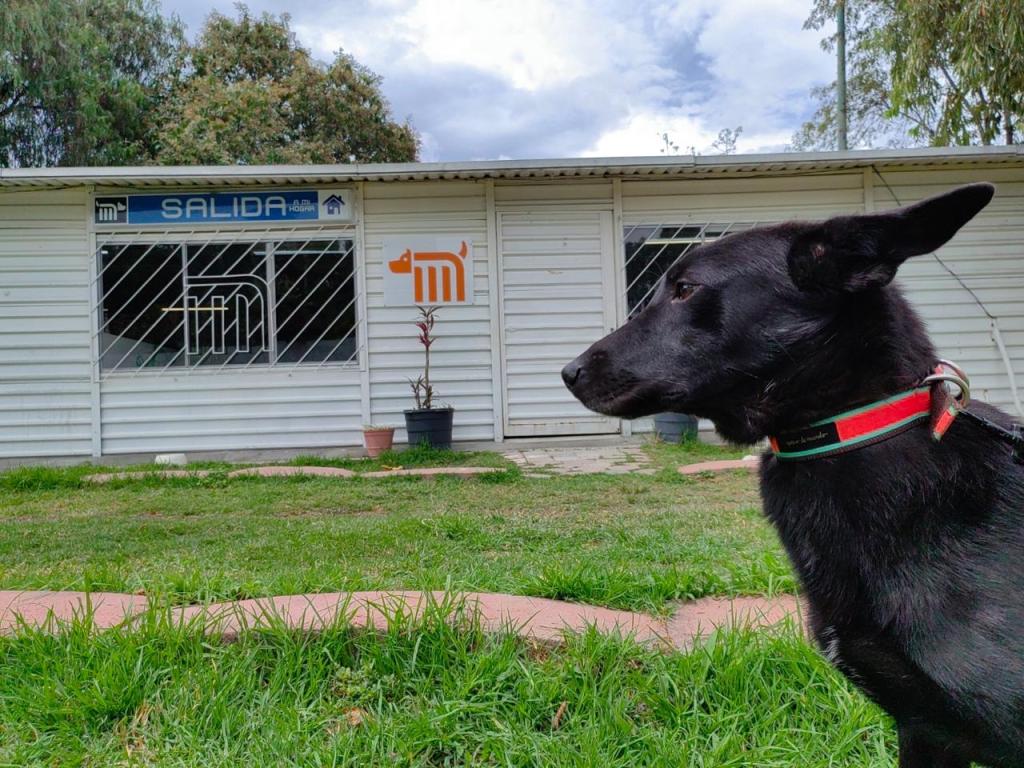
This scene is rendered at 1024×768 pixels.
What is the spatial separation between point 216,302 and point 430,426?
289cm

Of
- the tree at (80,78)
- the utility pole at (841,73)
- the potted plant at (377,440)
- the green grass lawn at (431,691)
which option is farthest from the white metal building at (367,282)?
the tree at (80,78)

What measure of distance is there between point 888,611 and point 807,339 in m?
0.52

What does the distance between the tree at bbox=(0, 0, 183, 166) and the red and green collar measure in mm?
18404

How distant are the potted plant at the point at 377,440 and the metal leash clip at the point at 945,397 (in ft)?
22.1

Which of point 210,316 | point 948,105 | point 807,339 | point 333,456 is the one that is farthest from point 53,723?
point 948,105

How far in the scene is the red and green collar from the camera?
48.5 inches

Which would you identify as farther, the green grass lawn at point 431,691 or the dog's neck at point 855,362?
the green grass lawn at point 431,691

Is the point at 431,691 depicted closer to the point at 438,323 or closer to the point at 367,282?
the point at 438,323

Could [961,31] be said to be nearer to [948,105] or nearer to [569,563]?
[948,105]

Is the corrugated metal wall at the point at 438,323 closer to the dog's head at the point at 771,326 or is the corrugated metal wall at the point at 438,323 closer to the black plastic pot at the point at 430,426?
the black plastic pot at the point at 430,426

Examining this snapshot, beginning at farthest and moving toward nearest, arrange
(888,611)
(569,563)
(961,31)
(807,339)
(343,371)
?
(961,31) → (343,371) → (569,563) → (807,339) → (888,611)

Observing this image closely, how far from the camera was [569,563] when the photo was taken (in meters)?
2.91

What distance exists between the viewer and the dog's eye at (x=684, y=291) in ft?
5.05

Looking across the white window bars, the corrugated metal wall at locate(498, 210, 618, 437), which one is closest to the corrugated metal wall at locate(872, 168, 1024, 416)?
the corrugated metal wall at locate(498, 210, 618, 437)
